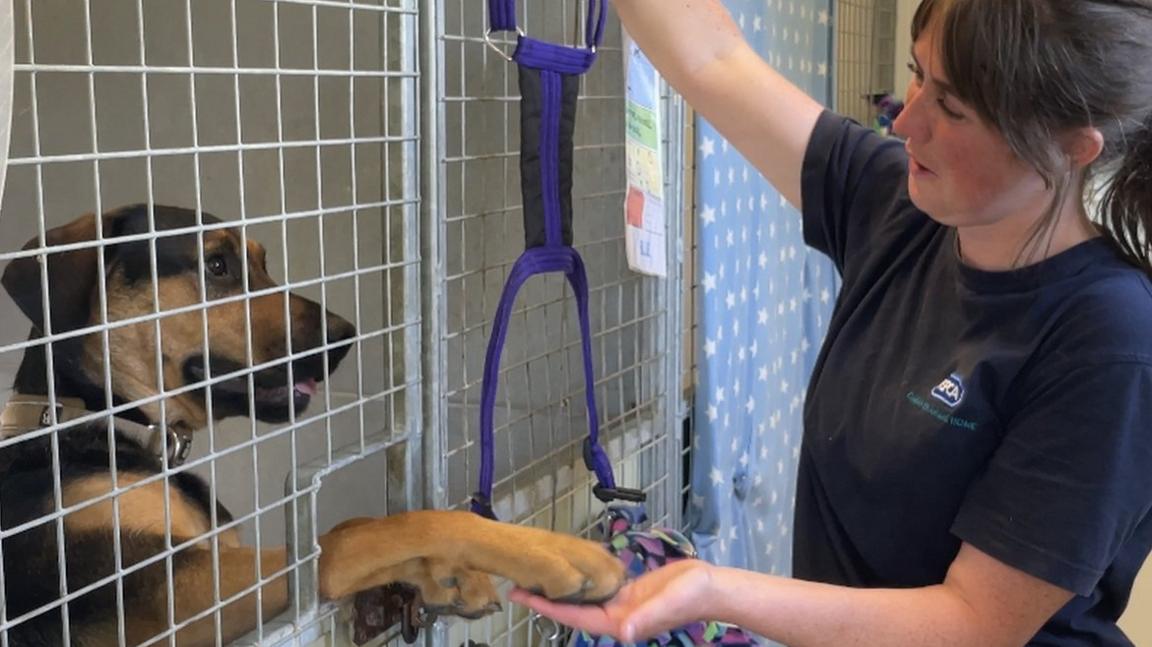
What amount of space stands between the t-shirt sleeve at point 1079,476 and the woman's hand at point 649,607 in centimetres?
26

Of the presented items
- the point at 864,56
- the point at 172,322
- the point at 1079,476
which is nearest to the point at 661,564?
the point at 1079,476

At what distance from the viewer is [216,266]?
1250mm

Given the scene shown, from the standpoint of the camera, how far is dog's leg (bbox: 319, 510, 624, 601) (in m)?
1.00

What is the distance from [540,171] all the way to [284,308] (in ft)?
1.02

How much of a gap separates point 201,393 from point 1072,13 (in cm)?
98

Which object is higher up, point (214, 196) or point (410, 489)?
point (214, 196)

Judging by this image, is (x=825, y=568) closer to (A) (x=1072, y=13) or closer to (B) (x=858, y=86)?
(A) (x=1072, y=13)

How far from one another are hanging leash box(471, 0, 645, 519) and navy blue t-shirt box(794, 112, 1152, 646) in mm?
280

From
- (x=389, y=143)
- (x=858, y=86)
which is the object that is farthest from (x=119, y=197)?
(x=858, y=86)

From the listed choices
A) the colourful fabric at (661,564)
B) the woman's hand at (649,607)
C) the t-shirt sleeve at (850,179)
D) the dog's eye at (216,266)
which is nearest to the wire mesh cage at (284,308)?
the dog's eye at (216,266)

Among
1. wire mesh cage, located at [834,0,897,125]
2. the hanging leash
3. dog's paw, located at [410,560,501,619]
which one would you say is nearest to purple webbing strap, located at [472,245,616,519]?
the hanging leash

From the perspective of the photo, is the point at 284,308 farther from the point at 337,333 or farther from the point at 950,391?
the point at 950,391

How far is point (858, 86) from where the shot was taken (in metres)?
2.82

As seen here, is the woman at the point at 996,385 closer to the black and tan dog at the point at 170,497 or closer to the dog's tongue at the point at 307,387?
the black and tan dog at the point at 170,497
